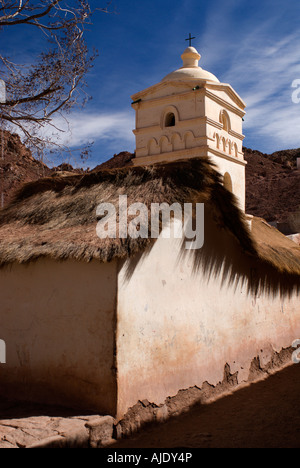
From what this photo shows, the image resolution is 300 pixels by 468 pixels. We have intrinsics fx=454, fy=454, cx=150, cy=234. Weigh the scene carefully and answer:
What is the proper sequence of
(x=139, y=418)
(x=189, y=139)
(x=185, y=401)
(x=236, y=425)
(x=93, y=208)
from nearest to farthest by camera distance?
(x=139, y=418), (x=236, y=425), (x=185, y=401), (x=93, y=208), (x=189, y=139)

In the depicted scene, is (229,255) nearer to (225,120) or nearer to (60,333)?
(60,333)

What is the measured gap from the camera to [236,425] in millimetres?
5406

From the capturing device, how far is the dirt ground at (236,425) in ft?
15.8

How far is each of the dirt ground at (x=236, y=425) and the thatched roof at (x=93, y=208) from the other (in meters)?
2.03

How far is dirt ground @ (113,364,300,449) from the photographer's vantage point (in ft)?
15.8

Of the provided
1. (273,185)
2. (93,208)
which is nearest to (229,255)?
(93,208)

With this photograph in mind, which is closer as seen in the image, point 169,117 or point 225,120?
point 169,117

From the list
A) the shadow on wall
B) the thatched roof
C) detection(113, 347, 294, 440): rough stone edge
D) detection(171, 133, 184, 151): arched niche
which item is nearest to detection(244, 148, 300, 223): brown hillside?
detection(171, 133, 184, 151): arched niche

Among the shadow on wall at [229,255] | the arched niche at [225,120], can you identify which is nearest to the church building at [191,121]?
the arched niche at [225,120]

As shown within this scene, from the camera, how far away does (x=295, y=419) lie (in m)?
5.64

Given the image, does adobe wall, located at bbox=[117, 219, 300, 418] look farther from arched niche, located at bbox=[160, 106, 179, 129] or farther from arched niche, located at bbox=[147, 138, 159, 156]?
arched niche, located at bbox=[160, 106, 179, 129]

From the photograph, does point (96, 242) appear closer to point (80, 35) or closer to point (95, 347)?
point (95, 347)

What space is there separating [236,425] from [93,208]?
328 cm

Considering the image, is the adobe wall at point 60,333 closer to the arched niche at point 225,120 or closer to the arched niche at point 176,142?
the arched niche at point 176,142
